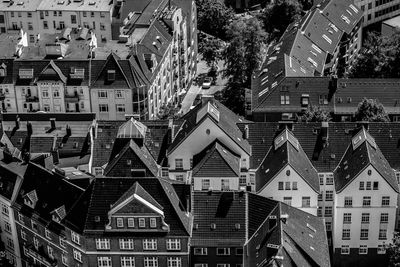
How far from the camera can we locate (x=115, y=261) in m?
140

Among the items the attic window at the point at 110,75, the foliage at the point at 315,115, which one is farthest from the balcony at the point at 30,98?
the foliage at the point at 315,115

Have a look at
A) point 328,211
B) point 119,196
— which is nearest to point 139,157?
point 119,196

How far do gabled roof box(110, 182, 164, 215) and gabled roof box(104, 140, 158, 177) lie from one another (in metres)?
13.8

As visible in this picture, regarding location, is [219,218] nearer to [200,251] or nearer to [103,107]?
[200,251]

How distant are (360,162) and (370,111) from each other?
29.8 m

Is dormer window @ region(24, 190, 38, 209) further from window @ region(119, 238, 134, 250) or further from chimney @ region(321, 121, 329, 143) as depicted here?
chimney @ region(321, 121, 329, 143)

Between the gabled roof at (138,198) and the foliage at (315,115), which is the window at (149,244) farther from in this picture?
the foliage at (315,115)

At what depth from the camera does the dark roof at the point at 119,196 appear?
138125 millimetres

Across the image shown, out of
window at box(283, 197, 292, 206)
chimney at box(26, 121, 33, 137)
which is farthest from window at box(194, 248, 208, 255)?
chimney at box(26, 121, 33, 137)

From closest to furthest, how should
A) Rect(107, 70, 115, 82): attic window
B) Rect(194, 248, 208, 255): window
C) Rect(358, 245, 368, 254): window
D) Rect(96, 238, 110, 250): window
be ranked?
Rect(96, 238, 110, 250): window
Rect(194, 248, 208, 255): window
Rect(358, 245, 368, 254): window
Rect(107, 70, 115, 82): attic window

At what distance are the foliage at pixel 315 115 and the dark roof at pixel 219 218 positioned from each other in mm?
39565

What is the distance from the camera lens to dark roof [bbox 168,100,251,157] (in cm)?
15725

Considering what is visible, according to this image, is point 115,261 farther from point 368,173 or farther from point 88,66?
point 88,66

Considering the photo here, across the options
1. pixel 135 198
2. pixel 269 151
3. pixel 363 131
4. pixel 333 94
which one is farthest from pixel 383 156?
pixel 135 198
